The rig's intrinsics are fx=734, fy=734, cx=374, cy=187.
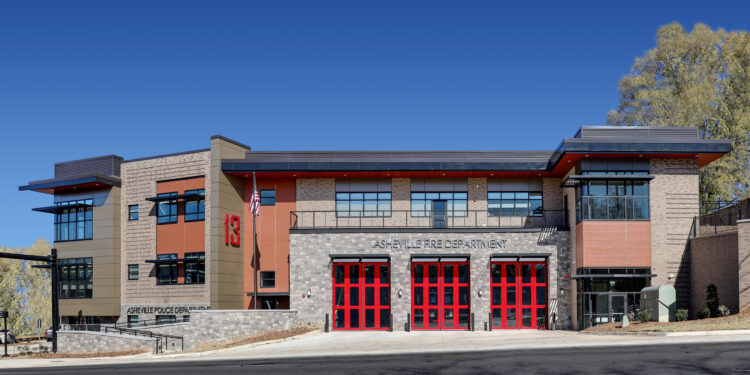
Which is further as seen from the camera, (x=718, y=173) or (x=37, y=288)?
(x=37, y=288)

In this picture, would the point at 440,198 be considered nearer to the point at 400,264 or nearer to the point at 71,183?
the point at 400,264

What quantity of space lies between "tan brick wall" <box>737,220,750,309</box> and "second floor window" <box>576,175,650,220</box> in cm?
588

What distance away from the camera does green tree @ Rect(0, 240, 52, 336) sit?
69.2 m

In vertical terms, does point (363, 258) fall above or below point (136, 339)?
above

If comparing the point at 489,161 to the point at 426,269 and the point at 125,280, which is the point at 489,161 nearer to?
the point at 426,269

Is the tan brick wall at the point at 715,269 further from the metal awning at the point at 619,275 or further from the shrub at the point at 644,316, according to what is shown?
the shrub at the point at 644,316

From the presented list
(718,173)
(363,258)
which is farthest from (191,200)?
(718,173)

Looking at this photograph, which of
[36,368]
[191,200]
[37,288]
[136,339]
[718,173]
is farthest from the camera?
[37,288]

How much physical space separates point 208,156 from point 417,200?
1283 centimetres

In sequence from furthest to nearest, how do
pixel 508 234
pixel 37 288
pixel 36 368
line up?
pixel 37 288 < pixel 508 234 < pixel 36 368

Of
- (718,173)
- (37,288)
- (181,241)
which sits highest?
(718,173)

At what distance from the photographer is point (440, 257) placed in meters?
41.6

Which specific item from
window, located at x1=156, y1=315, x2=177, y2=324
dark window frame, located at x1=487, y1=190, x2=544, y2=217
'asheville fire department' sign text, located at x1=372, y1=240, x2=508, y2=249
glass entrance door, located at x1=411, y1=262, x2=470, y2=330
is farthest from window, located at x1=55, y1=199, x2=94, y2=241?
dark window frame, located at x1=487, y1=190, x2=544, y2=217

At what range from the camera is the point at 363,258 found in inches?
1646
